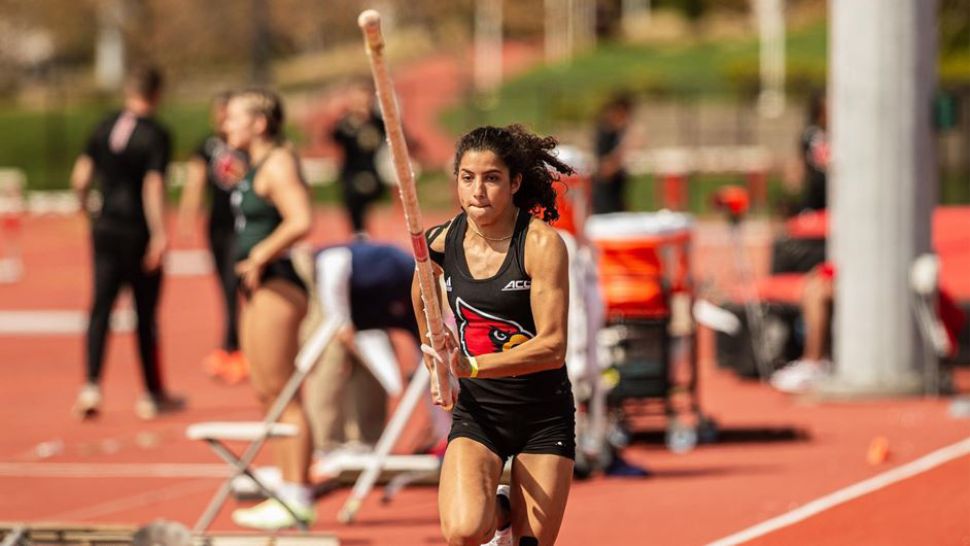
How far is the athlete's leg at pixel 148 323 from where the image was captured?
1298 cm

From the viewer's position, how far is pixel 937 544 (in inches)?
336

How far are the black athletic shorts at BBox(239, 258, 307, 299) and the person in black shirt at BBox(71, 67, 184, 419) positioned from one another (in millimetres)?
3654

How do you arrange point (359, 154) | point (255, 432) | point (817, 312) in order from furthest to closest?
point (359, 154) → point (817, 312) → point (255, 432)

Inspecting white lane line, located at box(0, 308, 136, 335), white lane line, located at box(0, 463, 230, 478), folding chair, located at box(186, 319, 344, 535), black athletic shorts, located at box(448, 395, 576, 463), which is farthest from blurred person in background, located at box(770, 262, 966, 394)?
black athletic shorts, located at box(448, 395, 576, 463)

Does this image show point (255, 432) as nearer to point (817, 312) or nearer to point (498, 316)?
point (498, 316)

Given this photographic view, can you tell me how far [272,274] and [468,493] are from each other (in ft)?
10.8

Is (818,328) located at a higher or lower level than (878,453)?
higher

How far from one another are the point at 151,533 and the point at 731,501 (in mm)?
3502

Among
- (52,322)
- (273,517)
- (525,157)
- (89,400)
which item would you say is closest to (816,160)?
(89,400)

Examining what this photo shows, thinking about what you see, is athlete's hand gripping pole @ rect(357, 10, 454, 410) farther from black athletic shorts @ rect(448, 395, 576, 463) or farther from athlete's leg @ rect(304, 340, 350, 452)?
athlete's leg @ rect(304, 340, 350, 452)

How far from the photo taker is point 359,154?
19.4 meters

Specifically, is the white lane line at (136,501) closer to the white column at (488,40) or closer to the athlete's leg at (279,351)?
the athlete's leg at (279,351)

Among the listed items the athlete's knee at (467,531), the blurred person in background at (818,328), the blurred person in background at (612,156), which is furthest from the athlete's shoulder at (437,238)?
the blurred person in background at (612,156)

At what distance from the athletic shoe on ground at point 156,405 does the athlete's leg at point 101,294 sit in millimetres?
412
